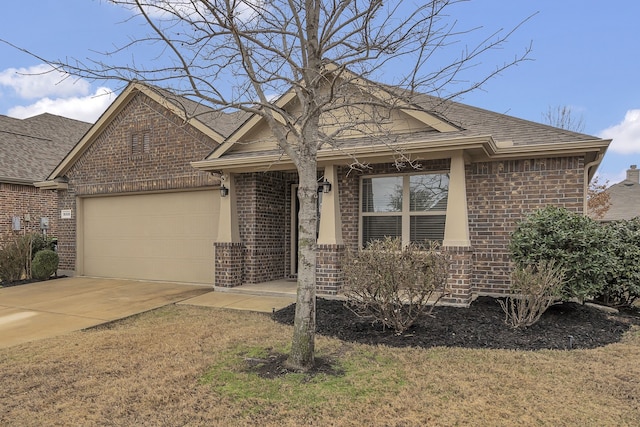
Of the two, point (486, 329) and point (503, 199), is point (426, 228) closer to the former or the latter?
point (503, 199)

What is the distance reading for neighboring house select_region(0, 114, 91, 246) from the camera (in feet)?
45.4

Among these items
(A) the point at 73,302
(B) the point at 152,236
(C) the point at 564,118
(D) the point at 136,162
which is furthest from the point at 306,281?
(C) the point at 564,118

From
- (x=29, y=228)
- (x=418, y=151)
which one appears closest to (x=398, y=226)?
(x=418, y=151)

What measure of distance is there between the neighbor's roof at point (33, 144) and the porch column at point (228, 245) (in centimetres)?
943

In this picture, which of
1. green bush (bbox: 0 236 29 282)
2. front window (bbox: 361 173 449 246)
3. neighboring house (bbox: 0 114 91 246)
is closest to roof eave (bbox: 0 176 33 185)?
neighboring house (bbox: 0 114 91 246)

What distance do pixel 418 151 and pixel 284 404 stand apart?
4.96m

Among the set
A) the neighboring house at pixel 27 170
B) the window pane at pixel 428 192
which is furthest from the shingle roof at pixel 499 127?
the neighboring house at pixel 27 170

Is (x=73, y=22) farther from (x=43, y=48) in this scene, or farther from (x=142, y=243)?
(x=142, y=243)

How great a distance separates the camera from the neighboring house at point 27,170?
13.9 meters

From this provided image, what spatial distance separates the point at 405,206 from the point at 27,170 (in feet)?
45.8

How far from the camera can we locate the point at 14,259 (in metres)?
11.1

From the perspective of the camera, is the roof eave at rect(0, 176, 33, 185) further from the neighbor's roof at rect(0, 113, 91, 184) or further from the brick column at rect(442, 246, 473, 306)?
the brick column at rect(442, 246, 473, 306)

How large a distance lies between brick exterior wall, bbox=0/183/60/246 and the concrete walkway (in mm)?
4619

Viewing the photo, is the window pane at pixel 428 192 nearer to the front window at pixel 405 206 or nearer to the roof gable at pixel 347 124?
the front window at pixel 405 206
